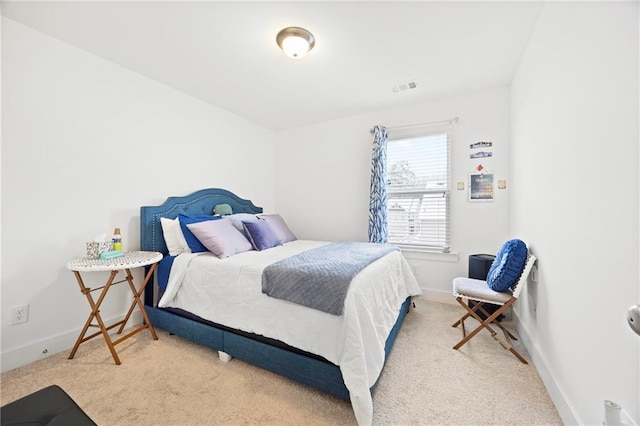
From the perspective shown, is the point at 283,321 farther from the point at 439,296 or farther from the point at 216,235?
the point at 439,296

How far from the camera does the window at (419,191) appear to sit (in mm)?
3215

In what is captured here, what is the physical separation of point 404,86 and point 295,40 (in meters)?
1.44

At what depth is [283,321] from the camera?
1669mm

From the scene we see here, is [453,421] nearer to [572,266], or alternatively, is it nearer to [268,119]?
[572,266]

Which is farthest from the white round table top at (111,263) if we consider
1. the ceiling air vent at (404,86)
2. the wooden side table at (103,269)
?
the ceiling air vent at (404,86)

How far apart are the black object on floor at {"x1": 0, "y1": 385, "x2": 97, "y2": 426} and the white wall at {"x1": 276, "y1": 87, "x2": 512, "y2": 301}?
3.17 metres

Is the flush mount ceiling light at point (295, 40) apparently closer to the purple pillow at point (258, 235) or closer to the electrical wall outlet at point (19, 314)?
the purple pillow at point (258, 235)

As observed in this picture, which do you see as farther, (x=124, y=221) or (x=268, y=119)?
(x=268, y=119)

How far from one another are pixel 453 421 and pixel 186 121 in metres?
3.55

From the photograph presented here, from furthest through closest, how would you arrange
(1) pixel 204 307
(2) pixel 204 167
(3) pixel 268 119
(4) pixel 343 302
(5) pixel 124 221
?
(3) pixel 268 119, (2) pixel 204 167, (5) pixel 124 221, (1) pixel 204 307, (4) pixel 343 302

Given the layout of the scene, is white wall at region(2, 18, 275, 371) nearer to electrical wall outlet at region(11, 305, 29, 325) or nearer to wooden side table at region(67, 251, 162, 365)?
electrical wall outlet at region(11, 305, 29, 325)

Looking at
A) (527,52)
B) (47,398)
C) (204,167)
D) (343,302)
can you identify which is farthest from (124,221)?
(527,52)

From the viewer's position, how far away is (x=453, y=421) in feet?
4.51

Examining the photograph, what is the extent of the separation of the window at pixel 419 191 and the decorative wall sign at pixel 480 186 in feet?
0.89
